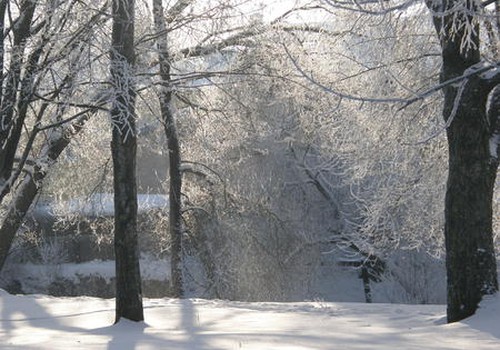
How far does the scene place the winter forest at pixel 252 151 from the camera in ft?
24.2

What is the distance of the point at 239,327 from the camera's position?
741 centimetres

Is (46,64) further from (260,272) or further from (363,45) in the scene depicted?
→ (260,272)

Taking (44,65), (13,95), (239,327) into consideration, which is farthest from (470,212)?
(13,95)

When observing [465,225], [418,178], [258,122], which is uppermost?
[258,122]

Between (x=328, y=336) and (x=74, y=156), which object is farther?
(x=74, y=156)

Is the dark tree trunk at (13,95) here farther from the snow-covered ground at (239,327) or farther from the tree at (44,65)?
the snow-covered ground at (239,327)

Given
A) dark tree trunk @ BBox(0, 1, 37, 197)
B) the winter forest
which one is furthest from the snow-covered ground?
dark tree trunk @ BBox(0, 1, 37, 197)

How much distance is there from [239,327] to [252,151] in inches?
488

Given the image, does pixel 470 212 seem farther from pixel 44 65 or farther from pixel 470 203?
pixel 44 65

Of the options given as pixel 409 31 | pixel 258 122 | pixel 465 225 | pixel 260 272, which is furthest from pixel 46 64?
pixel 260 272

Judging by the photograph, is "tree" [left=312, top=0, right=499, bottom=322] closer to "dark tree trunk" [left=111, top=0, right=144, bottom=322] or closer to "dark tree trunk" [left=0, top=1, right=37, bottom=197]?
"dark tree trunk" [left=111, top=0, right=144, bottom=322]

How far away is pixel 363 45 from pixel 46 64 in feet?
17.9

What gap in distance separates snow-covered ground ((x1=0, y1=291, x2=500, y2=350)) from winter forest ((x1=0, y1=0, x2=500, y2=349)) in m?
0.14

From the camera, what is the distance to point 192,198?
1822cm
